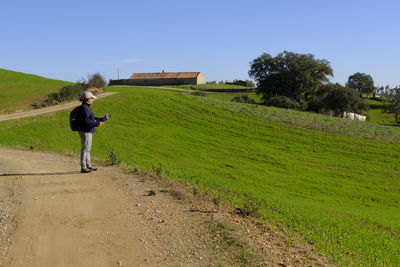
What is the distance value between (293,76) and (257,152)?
46062mm

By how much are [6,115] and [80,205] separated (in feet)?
89.9

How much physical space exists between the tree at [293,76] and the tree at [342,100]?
4504 mm

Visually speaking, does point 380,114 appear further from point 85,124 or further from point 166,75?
point 85,124

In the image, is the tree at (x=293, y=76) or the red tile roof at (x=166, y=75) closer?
the tree at (x=293, y=76)

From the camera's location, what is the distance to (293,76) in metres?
68.7

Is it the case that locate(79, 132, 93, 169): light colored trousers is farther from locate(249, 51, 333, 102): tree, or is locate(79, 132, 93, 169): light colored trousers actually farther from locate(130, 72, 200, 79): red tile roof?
locate(130, 72, 200, 79): red tile roof

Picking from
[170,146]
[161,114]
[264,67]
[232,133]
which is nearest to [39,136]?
[170,146]

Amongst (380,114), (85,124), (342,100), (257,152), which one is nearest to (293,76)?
(342,100)

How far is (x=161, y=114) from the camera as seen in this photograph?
35.1 metres

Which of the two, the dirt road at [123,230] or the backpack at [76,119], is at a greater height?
the backpack at [76,119]

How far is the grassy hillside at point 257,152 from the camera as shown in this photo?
46.3 ft

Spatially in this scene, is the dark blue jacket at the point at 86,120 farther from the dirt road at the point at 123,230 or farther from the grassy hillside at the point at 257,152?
the grassy hillside at the point at 257,152

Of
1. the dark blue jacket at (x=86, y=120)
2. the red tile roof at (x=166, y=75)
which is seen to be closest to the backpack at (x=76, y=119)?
the dark blue jacket at (x=86, y=120)

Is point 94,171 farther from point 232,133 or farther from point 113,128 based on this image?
point 232,133
